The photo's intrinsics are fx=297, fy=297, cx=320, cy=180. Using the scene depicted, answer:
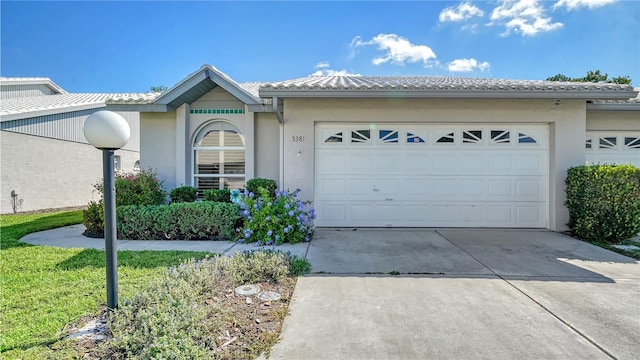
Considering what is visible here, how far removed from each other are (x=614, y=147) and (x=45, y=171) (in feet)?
67.5

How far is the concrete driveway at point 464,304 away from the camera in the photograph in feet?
8.94

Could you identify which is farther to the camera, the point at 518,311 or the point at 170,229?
the point at 170,229

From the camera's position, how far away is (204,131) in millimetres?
9445

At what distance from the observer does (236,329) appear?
9.75ft

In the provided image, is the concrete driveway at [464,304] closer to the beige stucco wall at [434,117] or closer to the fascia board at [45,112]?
the beige stucco wall at [434,117]

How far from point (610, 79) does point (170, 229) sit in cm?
2916

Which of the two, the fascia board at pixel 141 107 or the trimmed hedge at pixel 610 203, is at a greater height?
the fascia board at pixel 141 107

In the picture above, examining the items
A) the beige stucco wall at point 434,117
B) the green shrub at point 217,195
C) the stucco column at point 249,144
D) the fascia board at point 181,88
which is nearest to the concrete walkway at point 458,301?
the green shrub at point 217,195

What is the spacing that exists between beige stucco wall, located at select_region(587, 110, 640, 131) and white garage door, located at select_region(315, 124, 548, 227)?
1.68 meters

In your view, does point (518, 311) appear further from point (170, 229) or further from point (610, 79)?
point (610, 79)

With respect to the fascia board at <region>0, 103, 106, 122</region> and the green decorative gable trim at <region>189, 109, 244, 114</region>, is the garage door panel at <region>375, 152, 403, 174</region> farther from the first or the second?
the fascia board at <region>0, 103, 106, 122</region>

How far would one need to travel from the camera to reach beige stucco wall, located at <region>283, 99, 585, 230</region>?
7.91m

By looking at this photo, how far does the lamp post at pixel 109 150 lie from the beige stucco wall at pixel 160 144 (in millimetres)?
6641

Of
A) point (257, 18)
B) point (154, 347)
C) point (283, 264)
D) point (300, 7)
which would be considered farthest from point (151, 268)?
point (300, 7)
